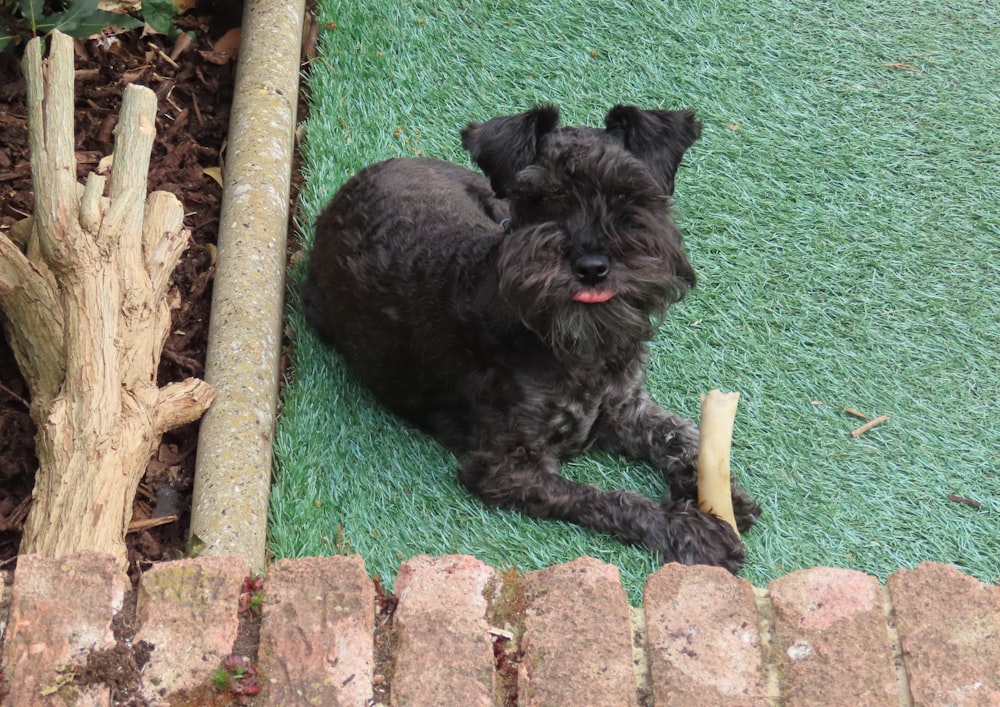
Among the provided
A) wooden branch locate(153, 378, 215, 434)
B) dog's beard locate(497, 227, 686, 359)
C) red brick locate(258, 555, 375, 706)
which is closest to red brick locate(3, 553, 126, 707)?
red brick locate(258, 555, 375, 706)

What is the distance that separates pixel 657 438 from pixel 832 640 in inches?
75.0

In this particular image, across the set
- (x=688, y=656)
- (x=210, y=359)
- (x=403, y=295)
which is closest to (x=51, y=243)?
(x=210, y=359)

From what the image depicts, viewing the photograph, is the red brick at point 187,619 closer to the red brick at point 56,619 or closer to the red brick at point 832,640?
the red brick at point 56,619

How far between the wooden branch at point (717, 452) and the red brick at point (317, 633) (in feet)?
6.08

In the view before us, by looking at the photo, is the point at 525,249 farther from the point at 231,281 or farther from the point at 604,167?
the point at 231,281

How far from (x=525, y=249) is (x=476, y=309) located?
0.67 m

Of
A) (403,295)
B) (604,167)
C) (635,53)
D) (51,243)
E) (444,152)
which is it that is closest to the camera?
(604,167)

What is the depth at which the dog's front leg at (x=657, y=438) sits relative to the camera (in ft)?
15.7

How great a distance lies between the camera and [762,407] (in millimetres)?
4977

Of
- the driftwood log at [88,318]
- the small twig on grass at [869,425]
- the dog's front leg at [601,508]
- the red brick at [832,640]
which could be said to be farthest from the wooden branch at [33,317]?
the small twig on grass at [869,425]

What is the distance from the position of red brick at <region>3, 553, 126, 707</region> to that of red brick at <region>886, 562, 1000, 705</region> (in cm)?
214

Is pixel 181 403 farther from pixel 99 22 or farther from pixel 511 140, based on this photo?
pixel 99 22

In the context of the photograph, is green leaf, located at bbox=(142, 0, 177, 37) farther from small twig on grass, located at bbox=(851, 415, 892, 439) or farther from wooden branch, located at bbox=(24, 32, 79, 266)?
small twig on grass, located at bbox=(851, 415, 892, 439)

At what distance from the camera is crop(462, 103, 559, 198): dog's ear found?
407 cm
